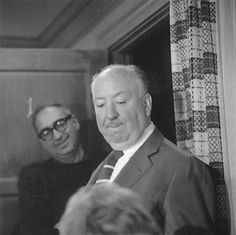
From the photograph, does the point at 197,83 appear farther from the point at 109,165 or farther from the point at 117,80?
the point at 109,165

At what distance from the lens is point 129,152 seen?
6.86ft

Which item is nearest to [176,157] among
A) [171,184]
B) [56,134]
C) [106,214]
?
[171,184]

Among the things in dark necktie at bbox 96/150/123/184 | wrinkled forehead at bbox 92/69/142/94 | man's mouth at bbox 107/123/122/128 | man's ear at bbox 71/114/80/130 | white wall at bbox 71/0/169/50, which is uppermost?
white wall at bbox 71/0/169/50

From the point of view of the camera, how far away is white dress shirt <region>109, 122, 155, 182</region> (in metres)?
2.09

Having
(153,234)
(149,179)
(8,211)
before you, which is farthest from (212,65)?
(8,211)

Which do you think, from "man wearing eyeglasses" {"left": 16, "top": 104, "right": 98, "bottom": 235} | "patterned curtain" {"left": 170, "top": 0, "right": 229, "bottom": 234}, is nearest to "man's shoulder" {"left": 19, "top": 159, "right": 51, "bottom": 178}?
"man wearing eyeglasses" {"left": 16, "top": 104, "right": 98, "bottom": 235}

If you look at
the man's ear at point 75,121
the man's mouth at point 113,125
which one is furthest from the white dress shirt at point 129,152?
the man's ear at point 75,121

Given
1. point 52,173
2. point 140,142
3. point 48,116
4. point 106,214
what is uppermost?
point 48,116

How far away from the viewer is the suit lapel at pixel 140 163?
2.04m

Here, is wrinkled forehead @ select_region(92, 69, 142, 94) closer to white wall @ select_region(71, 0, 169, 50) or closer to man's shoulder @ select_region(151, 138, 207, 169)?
white wall @ select_region(71, 0, 169, 50)

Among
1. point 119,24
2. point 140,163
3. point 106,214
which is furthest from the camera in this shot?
point 119,24

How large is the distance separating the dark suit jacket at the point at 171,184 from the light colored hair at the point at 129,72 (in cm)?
19

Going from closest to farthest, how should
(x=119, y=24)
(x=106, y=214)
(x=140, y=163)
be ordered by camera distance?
(x=106, y=214) → (x=140, y=163) → (x=119, y=24)

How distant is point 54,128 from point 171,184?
523 millimetres
